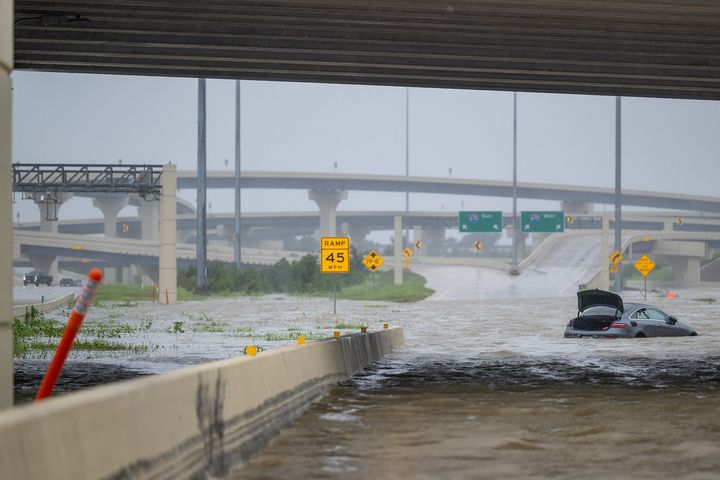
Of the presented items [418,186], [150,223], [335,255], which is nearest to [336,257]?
[335,255]

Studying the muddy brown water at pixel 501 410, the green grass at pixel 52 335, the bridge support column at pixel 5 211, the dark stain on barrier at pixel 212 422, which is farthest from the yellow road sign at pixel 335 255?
the dark stain on barrier at pixel 212 422

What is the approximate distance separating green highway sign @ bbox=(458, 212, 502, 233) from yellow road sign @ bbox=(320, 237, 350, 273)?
66574 mm

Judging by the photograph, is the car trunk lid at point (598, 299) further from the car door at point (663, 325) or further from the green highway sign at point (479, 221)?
the green highway sign at point (479, 221)

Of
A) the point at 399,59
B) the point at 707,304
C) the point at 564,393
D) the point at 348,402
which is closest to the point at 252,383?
the point at 348,402

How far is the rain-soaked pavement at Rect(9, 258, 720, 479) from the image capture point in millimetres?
10261

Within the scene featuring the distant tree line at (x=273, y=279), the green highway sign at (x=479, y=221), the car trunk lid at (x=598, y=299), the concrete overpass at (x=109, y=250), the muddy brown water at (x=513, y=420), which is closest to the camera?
the muddy brown water at (x=513, y=420)

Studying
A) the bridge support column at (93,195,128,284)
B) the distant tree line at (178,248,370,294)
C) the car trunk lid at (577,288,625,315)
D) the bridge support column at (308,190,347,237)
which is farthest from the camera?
the bridge support column at (308,190,347,237)

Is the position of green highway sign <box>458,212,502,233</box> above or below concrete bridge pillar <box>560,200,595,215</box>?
below

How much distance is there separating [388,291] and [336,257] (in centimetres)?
4156

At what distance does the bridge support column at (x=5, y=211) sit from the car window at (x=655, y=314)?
1001 inches

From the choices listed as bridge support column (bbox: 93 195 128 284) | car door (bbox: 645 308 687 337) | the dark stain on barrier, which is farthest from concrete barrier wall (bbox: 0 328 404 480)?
bridge support column (bbox: 93 195 128 284)

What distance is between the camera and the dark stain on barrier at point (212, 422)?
9.16 meters

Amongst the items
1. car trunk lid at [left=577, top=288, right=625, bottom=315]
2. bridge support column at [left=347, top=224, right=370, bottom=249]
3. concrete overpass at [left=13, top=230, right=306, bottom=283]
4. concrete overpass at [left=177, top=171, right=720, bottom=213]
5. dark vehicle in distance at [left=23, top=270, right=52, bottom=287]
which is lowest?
dark vehicle in distance at [left=23, top=270, right=52, bottom=287]

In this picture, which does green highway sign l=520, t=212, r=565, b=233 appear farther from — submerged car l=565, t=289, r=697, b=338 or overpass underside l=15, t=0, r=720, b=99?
overpass underside l=15, t=0, r=720, b=99
